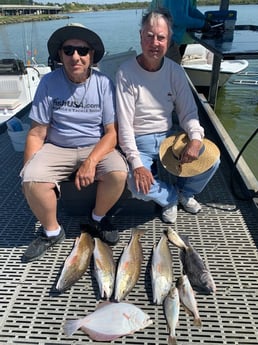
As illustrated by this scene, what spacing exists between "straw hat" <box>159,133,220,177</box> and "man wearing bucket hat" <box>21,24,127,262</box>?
0.39m

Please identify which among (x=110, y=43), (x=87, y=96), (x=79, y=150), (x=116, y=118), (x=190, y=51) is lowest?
(x=110, y=43)

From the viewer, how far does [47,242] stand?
8.48ft

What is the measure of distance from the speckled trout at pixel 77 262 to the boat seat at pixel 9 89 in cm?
587

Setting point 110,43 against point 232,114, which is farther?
point 110,43

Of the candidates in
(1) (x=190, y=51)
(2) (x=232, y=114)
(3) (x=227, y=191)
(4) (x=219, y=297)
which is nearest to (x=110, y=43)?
(1) (x=190, y=51)

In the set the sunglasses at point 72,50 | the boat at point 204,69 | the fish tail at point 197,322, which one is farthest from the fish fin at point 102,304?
the boat at point 204,69

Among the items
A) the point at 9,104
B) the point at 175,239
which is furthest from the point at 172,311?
the point at 9,104

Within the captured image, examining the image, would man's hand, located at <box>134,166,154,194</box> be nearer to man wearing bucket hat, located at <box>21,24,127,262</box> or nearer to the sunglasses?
man wearing bucket hat, located at <box>21,24,127,262</box>

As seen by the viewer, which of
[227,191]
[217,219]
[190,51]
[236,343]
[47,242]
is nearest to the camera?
[236,343]

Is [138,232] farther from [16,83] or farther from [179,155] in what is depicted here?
[16,83]

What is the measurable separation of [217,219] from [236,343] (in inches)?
45.6

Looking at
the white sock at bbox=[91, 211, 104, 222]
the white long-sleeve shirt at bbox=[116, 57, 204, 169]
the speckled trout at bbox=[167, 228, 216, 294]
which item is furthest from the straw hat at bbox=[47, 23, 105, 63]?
the speckled trout at bbox=[167, 228, 216, 294]

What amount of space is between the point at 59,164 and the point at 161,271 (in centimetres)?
106

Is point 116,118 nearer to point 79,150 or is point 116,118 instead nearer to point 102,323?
point 79,150
